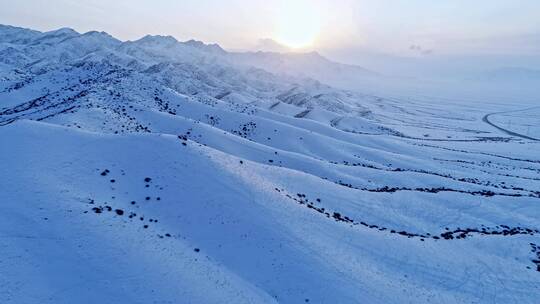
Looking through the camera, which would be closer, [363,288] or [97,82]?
[363,288]

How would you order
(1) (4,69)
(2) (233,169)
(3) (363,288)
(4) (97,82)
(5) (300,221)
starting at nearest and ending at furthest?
1. (3) (363,288)
2. (5) (300,221)
3. (2) (233,169)
4. (4) (97,82)
5. (1) (4,69)

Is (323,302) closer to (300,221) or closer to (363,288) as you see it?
(363,288)

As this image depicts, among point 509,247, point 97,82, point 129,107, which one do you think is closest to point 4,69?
point 97,82

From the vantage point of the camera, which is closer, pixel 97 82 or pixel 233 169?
pixel 233 169

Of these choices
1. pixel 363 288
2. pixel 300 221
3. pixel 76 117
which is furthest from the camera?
pixel 76 117

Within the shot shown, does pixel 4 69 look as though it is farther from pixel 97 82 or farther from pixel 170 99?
pixel 170 99

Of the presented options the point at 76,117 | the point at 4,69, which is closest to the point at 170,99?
the point at 76,117

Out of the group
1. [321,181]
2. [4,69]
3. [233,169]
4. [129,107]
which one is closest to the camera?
[233,169]

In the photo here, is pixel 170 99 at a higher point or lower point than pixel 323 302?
higher

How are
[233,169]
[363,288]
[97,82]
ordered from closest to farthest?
1. [363,288]
2. [233,169]
3. [97,82]
